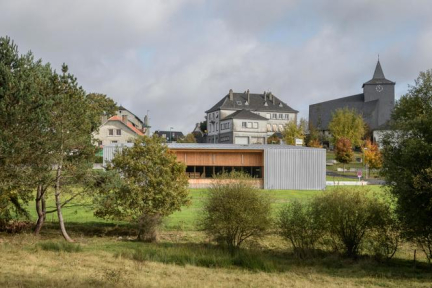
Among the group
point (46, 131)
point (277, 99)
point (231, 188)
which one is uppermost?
point (277, 99)

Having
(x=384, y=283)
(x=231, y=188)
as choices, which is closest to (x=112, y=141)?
(x=231, y=188)

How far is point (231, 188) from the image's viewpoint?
18609 mm

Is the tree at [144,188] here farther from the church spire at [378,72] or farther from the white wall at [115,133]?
the church spire at [378,72]

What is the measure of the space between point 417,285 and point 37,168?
1421 centimetres

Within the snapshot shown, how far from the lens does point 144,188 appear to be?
21.5 m

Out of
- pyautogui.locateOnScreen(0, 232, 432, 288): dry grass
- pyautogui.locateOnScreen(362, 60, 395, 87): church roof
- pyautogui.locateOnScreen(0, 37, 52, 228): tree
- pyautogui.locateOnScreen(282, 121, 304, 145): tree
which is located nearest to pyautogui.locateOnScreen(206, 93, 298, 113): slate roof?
pyautogui.locateOnScreen(362, 60, 395, 87): church roof

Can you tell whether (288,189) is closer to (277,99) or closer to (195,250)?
(195,250)

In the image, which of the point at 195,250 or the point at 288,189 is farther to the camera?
the point at 288,189

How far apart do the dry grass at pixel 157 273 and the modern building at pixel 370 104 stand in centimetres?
9165

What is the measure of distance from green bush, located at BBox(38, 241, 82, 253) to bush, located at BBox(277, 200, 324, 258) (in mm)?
7516

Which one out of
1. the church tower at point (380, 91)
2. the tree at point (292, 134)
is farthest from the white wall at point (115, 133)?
the church tower at point (380, 91)

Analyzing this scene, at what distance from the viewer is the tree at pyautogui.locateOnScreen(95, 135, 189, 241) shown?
69.3ft

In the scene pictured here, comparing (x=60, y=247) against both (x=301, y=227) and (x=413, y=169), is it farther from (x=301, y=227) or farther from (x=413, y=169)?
(x=413, y=169)

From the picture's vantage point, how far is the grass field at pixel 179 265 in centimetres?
1288
